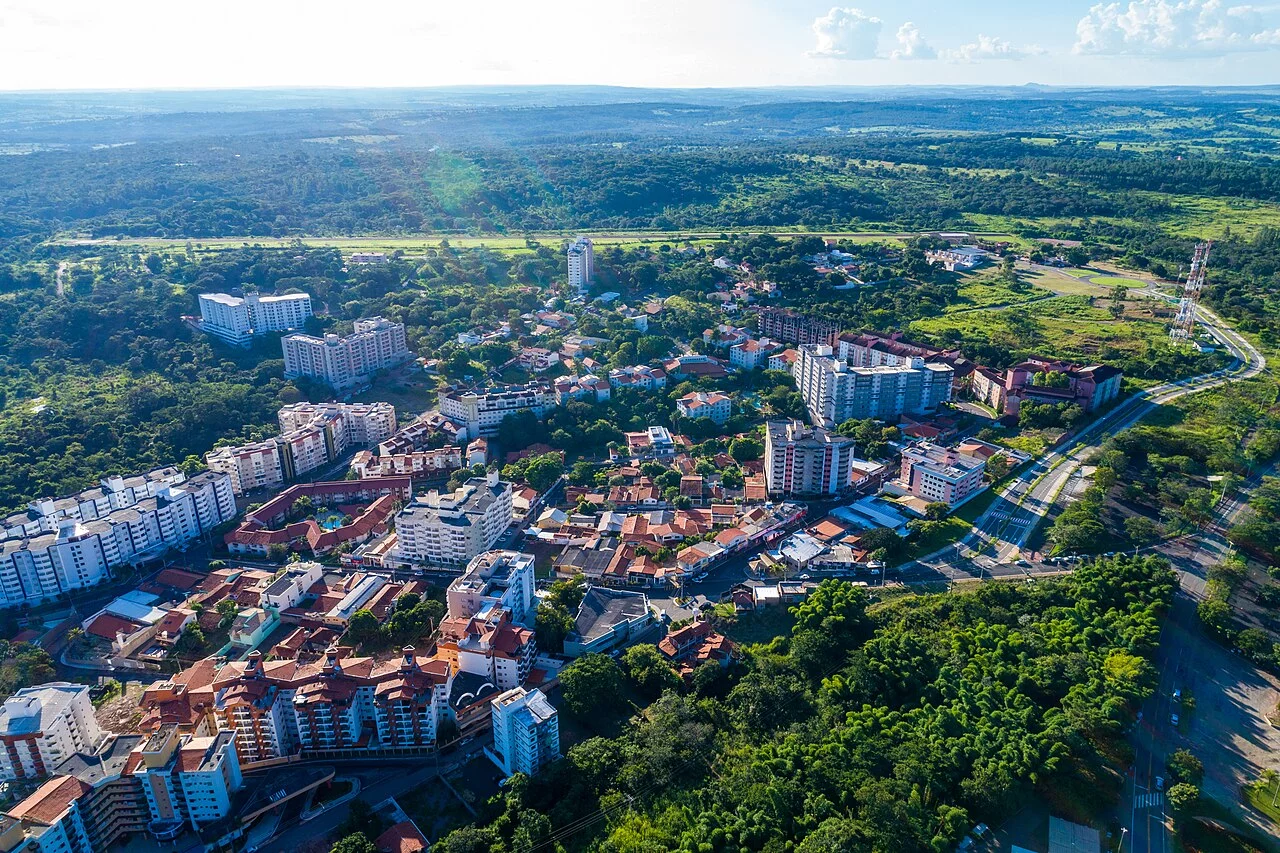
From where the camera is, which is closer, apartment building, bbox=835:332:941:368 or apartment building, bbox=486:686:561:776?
apartment building, bbox=486:686:561:776

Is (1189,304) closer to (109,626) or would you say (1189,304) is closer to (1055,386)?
(1055,386)

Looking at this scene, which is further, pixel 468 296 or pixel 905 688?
pixel 468 296

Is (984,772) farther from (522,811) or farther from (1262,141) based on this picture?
(1262,141)

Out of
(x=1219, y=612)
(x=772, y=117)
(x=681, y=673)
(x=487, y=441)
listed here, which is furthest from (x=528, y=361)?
(x=772, y=117)

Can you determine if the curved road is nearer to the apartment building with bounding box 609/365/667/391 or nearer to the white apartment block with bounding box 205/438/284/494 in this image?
the apartment building with bounding box 609/365/667/391

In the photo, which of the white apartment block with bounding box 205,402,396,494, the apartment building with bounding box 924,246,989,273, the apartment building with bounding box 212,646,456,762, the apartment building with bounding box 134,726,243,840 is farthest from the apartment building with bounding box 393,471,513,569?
the apartment building with bounding box 924,246,989,273

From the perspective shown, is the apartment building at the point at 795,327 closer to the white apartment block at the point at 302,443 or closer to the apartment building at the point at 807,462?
the apartment building at the point at 807,462
